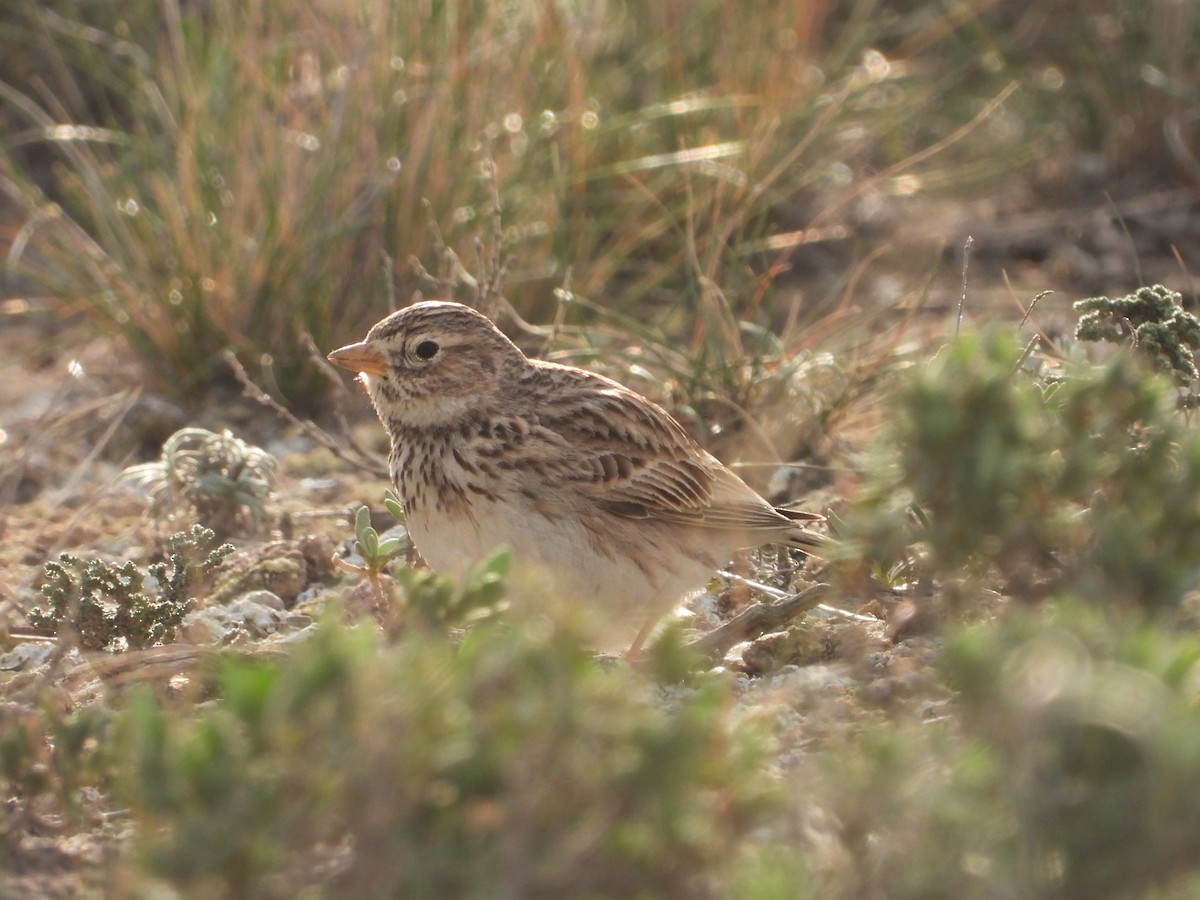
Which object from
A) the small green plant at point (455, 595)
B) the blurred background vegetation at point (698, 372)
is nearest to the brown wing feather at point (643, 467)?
the blurred background vegetation at point (698, 372)

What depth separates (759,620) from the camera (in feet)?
12.7

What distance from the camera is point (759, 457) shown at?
5500 millimetres

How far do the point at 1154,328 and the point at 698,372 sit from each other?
1947 mm

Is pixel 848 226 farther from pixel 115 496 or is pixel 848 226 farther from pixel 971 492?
pixel 971 492

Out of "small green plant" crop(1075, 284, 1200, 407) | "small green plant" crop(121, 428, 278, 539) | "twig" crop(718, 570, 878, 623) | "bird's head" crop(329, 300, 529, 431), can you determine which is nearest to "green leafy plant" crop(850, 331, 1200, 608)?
"small green plant" crop(1075, 284, 1200, 407)

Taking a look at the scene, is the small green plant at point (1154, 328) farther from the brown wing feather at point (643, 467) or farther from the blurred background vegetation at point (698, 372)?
the brown wing feather at point (643, 467)

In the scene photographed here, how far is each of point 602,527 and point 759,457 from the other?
1481 millimetres

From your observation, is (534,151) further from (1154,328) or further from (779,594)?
(1154,328)

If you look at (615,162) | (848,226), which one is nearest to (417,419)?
(615,162)

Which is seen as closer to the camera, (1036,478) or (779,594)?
(1036,478)

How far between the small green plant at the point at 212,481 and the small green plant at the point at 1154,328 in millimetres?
2416

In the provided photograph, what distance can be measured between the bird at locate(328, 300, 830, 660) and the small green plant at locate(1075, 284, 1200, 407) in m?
0.89

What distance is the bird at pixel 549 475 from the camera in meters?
3.99

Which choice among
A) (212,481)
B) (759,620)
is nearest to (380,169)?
(212,481)
